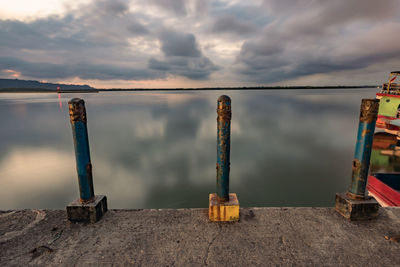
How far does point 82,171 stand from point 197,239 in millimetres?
2014

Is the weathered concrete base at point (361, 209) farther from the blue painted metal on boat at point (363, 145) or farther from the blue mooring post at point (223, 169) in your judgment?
the blue mooring post at point (223, 169)

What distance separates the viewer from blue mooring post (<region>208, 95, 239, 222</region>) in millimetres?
2799

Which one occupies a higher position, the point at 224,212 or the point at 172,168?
the point at 224,212

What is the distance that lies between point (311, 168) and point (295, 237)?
11.3 m

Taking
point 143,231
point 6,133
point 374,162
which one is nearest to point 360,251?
point 143,231

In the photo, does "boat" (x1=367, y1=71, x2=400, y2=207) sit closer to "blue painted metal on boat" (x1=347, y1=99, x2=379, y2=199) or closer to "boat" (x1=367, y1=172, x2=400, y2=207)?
"boat" (x1=367, y1=172, x2=400, y2=207)

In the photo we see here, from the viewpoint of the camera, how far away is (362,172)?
300 cm

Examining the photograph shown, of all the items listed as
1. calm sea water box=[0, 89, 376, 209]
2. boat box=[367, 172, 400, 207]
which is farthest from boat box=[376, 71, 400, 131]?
boat box=[367, 172, 400, 207]

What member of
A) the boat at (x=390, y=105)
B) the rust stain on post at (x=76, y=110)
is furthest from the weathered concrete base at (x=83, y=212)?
the boat at (x=390, y=105)

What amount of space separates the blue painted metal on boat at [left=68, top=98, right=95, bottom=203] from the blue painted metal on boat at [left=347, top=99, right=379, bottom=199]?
4170mm

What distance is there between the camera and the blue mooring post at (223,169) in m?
2.80

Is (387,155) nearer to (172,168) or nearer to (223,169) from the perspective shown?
(172,168)

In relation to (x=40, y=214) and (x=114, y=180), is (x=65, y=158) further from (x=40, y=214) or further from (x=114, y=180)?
(x=40, y=214)

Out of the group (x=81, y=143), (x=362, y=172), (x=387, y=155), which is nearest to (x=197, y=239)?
(x=81, y=143)
